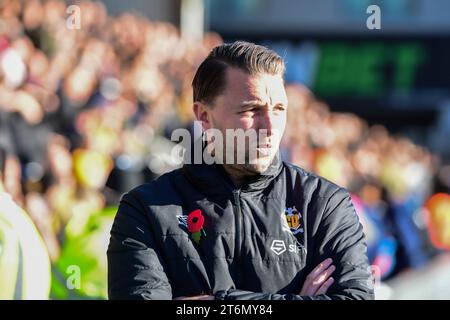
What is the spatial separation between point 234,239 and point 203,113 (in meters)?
0.43

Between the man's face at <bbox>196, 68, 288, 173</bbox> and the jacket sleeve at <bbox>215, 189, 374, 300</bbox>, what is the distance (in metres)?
0.26

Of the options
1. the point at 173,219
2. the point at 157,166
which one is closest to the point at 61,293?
the point at 173,219

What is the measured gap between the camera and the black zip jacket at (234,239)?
124 inches

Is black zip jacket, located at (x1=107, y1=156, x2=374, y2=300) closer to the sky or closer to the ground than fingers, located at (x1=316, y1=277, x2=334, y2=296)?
closer to the sky

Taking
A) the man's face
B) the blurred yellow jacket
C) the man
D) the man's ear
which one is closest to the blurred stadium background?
the blurred yellow jacket

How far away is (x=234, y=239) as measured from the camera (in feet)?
10.4

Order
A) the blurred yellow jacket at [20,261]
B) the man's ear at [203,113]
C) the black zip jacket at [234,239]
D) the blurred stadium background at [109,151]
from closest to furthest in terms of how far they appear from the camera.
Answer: the black zip jacket at [234,239]
the man's ear at [203,113]
the blurred yellow jacket at [20,261]
the blurred stadium background at [109,151]

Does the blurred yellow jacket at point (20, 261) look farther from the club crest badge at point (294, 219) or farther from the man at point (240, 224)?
the club crest badge at point (294, 219)

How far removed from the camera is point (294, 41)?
2311 cm

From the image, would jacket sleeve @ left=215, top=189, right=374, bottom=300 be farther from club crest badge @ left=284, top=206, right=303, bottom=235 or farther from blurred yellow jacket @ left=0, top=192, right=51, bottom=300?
blurred yellow jacket @ left=0, top=192, right=51, bottom=300

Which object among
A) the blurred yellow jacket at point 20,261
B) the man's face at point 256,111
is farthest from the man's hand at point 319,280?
the blurred yellow jacket at point 20,261

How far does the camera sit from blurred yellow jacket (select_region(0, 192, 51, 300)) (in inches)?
160

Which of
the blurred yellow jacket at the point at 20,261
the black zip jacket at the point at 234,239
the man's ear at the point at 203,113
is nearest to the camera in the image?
the black zip jacket at the point at 234,239
